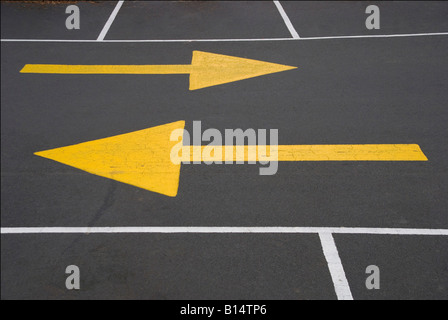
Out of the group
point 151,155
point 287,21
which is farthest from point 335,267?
point 287,21

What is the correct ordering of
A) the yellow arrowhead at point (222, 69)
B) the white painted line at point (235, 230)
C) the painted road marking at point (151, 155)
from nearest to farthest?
the white painted line at point (235, 230)
the painted road marking at point (151, 155)
the yellow arrowhead at point (222, 69)

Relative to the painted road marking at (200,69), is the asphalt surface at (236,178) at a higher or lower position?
lower

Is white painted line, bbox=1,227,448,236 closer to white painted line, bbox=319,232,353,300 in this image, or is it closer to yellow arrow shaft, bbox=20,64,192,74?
white painted line, bbox=319,232,353,300

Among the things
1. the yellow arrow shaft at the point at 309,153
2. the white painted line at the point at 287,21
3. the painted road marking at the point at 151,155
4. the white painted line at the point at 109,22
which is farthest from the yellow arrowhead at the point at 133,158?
the white painted line at the point at 287,21

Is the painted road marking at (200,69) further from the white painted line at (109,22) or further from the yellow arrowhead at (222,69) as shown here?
the white painted line at (109,22)

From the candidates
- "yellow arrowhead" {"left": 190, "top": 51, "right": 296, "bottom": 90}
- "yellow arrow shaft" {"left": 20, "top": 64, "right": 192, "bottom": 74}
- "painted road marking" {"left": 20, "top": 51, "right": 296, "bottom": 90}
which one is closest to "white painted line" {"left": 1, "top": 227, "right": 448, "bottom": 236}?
"yellow arrowhead" {"left": 190, "top": 51, "right": 296, "bottom": 90}

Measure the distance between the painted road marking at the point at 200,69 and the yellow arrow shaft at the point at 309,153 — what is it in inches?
99.5

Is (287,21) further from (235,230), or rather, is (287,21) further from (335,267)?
(335,267)

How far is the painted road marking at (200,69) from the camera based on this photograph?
357 inches

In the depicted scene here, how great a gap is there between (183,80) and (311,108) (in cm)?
259

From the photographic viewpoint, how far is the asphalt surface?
4.75m

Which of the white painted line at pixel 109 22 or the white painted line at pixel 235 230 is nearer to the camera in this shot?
the white painted line at pixel 235 230

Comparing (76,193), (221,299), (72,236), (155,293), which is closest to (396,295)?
(221,299)

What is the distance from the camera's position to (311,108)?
7.89 meters
